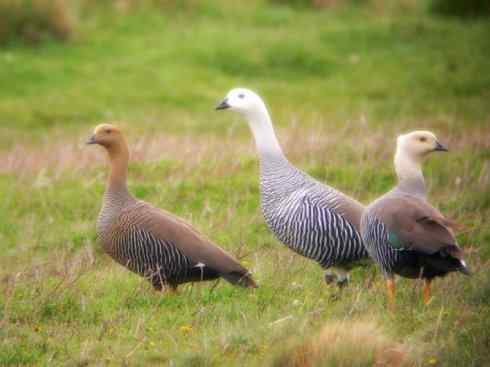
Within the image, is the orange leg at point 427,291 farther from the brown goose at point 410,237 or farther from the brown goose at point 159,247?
the brown goose at point 159,247

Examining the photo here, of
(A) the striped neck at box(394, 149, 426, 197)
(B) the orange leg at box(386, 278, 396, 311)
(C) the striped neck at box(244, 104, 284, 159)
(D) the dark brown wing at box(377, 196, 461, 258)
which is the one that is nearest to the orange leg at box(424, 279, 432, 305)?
(B) the orange leg at box(386, 278, 396, 311)

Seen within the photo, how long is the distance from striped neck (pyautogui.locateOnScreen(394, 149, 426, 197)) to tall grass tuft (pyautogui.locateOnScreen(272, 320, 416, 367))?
148 centimetres

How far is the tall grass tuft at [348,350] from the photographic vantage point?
16.2ft

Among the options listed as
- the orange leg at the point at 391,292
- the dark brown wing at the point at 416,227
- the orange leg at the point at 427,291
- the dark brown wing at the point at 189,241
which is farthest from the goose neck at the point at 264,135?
the orange leg at the point at 427,291

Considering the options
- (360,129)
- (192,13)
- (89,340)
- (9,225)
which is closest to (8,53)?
(192,13)

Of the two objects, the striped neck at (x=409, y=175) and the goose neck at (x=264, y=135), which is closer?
the striped neck at (x=409, y=175)

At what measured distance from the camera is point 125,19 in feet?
58.0

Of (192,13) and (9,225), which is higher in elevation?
(192,13)

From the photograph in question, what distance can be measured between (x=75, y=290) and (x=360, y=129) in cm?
590

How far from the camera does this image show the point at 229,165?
9.80m

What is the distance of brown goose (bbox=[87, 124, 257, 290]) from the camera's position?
6297mm

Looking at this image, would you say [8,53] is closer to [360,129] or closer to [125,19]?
[125,19]

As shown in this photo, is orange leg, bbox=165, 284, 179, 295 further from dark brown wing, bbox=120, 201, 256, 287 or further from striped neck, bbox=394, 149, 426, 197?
striped neck, bbox=394, 149, 426, 197

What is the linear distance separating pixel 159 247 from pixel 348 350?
196cm
